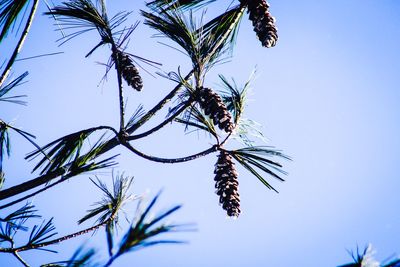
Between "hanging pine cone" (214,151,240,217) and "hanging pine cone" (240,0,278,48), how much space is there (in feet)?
→ 2.21

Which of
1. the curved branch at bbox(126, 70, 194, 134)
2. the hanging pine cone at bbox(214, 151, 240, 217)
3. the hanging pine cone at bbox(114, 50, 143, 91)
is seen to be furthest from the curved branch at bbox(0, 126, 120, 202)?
the hanging pine cone at bbox(214, 151, 240, 217)

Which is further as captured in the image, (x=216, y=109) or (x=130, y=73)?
(x=130, y=73)

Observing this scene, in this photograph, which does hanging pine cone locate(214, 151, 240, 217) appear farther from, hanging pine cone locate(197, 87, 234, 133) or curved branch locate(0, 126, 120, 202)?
curved branch locate(0, 126, 120, 202)

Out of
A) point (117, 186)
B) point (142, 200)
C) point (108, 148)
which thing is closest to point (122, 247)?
point (142, 200)

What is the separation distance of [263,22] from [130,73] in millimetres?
809

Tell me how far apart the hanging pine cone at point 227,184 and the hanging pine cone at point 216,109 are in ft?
0.74

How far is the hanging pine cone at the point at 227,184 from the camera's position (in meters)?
1.60

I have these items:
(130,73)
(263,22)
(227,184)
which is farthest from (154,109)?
(263,22)

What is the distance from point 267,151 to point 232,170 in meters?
0.24

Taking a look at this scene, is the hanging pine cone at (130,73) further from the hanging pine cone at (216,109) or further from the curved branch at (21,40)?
the curved branch at (21,40)

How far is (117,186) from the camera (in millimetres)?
2217

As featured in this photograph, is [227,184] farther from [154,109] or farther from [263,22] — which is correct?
[263,22]

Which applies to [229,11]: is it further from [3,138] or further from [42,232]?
[42,232]

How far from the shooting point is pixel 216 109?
154cm
